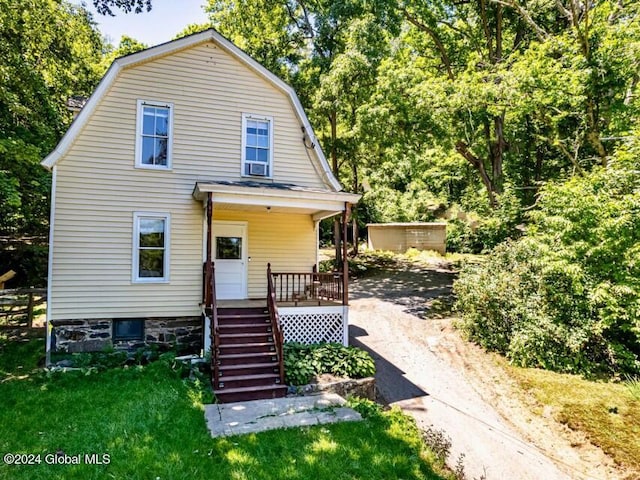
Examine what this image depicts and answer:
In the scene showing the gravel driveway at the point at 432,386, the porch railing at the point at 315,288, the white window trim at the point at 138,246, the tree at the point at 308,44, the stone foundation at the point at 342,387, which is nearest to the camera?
the gravel driveway at the point at 432,386

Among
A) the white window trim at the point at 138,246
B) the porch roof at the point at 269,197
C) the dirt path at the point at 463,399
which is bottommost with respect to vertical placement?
the dirt path at the point at 463,399

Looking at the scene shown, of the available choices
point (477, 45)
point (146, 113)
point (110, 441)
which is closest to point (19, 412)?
point (110, 441)

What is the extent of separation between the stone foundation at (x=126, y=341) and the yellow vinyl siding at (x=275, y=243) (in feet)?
6.09

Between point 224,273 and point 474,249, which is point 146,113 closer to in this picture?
point 224,273

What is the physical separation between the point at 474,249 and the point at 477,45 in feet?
40.6

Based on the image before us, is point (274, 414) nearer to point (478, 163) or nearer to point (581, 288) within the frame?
point (581, 288)

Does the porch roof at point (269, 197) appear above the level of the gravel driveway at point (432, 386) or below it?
above

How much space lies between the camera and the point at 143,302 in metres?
8.58

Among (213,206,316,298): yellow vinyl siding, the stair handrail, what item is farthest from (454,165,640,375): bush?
the stair handrail

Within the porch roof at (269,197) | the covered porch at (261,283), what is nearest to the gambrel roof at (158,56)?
the porch roof at (269,197)

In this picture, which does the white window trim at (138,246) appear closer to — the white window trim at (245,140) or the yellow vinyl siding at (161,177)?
the yellow vinyl siding at (161,177)

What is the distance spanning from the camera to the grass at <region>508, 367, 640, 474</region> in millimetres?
6027

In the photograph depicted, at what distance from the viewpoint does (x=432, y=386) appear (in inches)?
317

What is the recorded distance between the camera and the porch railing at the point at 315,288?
8922 mm
